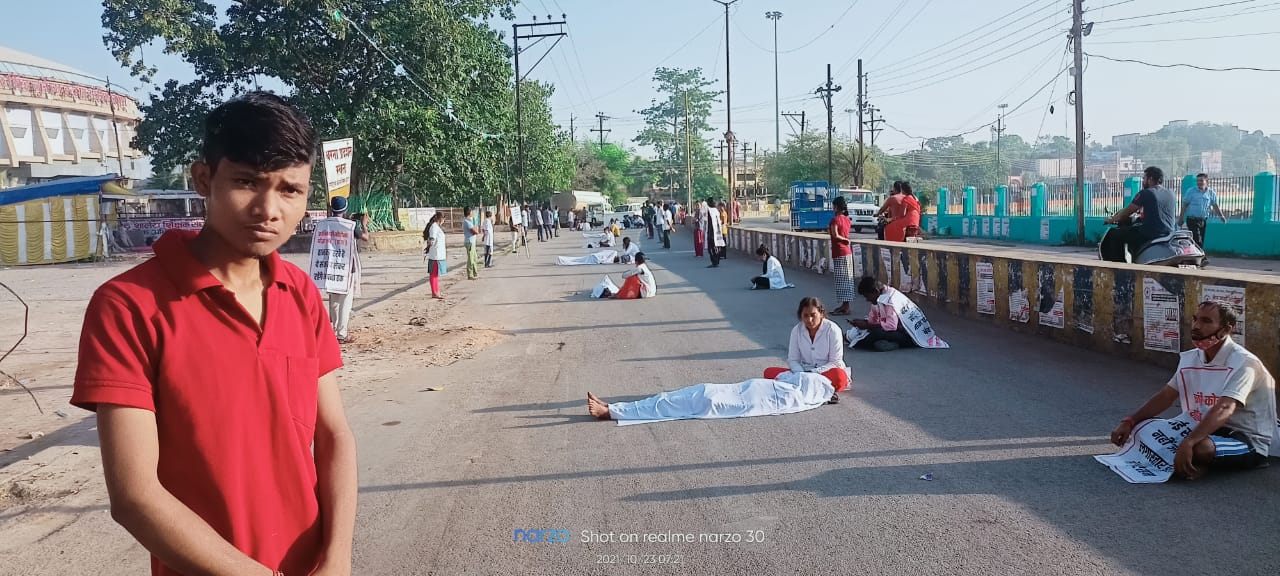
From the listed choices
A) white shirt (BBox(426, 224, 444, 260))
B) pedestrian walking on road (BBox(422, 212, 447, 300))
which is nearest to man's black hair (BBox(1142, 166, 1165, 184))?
pedestrian walking on road (BBox(422, 212, 447, 300))

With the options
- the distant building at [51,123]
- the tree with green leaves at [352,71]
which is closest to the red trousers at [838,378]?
the tree with green leaves at [352,71]

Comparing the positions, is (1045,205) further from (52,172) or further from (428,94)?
(52,172)

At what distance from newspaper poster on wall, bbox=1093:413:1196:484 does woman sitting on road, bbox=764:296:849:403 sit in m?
2.45

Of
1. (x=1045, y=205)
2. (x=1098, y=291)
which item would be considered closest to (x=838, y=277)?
(x=1098, y=291)

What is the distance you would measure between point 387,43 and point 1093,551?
31551mm

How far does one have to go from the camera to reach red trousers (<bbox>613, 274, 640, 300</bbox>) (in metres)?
15.6

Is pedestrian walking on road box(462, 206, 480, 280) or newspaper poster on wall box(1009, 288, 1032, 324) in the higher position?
pedestrian walking on road box(462, 206, 480, 280)

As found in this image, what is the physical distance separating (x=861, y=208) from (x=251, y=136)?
4005cm

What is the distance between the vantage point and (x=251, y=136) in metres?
1.66

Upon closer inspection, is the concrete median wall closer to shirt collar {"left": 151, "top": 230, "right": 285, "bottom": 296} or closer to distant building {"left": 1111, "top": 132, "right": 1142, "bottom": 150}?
shirt collar {"left": 151, "top": 230, "right": 285, "bottom": 296}

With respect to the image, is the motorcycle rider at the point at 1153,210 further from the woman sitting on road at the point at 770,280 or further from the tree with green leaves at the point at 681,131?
the tree with green leaves at the point at 681,131

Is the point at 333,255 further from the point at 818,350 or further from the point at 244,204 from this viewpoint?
the point at 244,204

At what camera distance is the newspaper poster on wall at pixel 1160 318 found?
7621mm

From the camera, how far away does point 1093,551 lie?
3789mm
